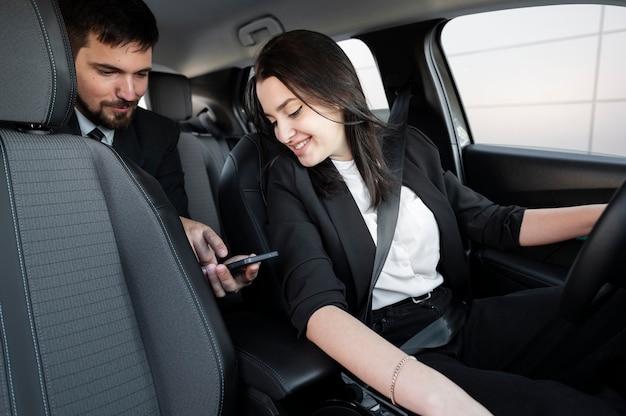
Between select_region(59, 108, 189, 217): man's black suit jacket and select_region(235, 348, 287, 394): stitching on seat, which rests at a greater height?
select_region(59, 108, 189, 217): man's black suit jacket

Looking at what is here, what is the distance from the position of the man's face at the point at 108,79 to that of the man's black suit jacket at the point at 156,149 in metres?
0.13

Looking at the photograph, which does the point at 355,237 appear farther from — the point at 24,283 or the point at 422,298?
the point at 24,283

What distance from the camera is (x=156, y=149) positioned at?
5.61 feet

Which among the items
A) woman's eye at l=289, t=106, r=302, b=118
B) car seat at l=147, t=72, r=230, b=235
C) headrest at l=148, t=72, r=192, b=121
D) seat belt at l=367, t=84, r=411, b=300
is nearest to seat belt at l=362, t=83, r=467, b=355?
seat belt at l=367, t=84, r=411, b=300

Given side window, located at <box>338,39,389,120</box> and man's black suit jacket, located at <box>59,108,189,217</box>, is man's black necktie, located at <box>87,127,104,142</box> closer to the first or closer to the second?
man's black suit jacket, located at <box>59,108,189,217</box>

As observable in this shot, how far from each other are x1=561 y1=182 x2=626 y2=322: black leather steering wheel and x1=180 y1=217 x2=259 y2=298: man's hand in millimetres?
642

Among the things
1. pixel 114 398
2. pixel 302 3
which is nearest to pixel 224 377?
pixel 114 398

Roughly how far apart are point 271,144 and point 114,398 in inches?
28.5

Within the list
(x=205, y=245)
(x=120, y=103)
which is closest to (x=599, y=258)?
(x=205, y=245)

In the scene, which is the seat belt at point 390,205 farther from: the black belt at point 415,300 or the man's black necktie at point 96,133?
the man's black necktie at point 96,133

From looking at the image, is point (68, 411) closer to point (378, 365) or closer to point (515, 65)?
point (378, 365)

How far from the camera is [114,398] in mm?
864

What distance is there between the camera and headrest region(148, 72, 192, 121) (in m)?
2.44

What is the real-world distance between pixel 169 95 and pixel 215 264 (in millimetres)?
1543
